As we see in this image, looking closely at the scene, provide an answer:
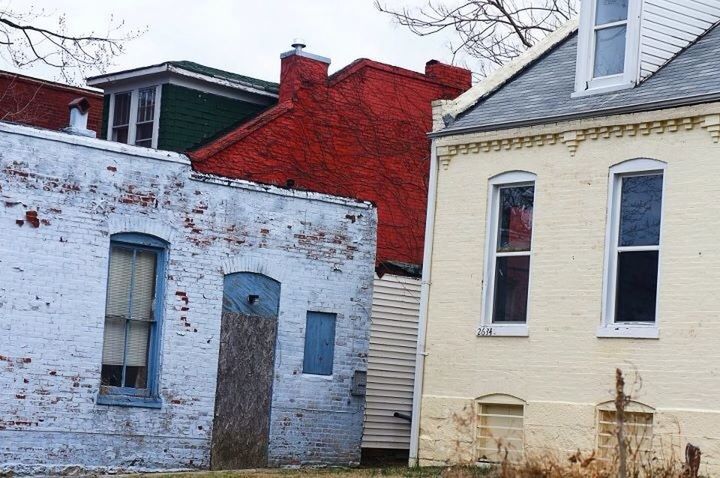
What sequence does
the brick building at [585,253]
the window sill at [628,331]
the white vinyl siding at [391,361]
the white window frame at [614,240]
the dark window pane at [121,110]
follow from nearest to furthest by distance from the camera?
the brick building at [585,253] < the window sill at [628,331] < the white window frame at [614,240] < the white vinyl siding at [391,361] < the dark window pane at [121,110]

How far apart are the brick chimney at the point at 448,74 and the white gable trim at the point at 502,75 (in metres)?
6.35

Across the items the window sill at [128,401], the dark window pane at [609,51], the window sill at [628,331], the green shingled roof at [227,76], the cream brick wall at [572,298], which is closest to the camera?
the cream brick wall at [572,298]

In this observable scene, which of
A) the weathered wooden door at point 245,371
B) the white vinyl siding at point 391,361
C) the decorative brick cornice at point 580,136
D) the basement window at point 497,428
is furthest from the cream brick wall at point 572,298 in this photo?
the white vinyl siding at point 391,361

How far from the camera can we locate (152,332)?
18.3 metres

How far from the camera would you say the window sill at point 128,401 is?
17641mm

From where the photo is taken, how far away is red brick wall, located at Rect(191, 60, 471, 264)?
2436 cm

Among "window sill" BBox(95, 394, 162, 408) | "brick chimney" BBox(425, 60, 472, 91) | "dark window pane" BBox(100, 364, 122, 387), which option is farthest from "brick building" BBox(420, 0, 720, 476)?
"brick chimney" BBox(425, 60, 472, 91)

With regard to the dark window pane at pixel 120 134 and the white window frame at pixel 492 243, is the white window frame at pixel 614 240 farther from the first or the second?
the dark window pane at pixel 120 134

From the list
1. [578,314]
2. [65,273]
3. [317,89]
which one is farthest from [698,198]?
[317,89]

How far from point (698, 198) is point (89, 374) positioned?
815 cm

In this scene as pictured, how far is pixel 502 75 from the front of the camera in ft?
68.1

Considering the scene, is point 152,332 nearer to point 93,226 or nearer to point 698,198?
point 93,226

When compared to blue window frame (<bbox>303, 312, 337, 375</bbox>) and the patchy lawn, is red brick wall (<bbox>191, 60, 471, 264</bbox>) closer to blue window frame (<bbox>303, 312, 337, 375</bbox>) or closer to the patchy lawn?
blue window frame (<bbox>303, 312, 337, 375</bbox>)

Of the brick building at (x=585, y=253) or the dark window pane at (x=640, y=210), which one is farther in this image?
the dark window pane at (x=640, y=210)
